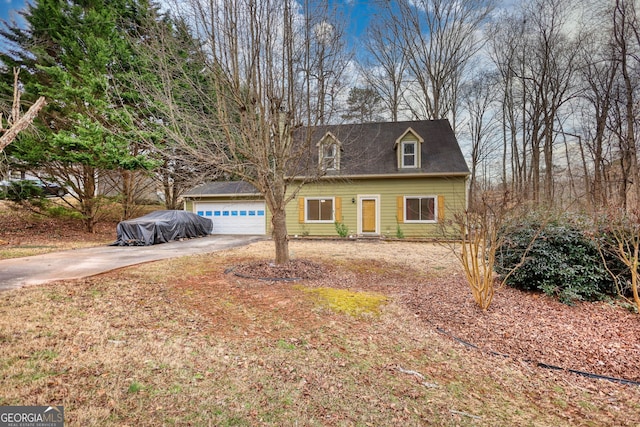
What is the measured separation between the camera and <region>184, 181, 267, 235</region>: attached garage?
16312mm

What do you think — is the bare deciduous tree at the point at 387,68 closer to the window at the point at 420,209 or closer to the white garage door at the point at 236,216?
the window at the point at 420,209

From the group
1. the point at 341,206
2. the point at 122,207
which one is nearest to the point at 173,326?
the point at 341,206

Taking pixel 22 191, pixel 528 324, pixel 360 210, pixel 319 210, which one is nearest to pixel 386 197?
pixel 360 210

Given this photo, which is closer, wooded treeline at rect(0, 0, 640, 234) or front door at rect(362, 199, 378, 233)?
wooded treeline at rect(0, 0, 640, 234)

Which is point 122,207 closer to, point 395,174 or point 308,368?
point 395,174

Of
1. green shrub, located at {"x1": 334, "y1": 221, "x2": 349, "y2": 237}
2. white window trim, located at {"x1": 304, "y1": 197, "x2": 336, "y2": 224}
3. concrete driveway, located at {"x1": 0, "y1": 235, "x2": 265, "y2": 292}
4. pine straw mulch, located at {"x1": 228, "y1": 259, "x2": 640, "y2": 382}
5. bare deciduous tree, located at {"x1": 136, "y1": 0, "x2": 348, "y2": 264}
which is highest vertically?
bare deciduous tree, located at {"x1": 136, "y1": 0, "x2": 348, "y2": 264}

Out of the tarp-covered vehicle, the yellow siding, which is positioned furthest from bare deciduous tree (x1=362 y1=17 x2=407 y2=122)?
the tarp-covered vehicle

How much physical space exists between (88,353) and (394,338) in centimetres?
325

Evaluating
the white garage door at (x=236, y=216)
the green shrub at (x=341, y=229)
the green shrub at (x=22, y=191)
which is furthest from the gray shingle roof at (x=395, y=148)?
the green shrub at (x=22, y=191)

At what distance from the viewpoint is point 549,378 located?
298cm

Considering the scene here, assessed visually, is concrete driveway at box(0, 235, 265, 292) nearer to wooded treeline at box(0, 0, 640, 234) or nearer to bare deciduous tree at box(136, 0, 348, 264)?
wooded treeline at box(0, 0, 640, 234)

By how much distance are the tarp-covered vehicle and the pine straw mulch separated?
778 centimetres

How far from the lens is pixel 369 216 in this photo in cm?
1425

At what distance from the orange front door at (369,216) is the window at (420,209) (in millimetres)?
1440
